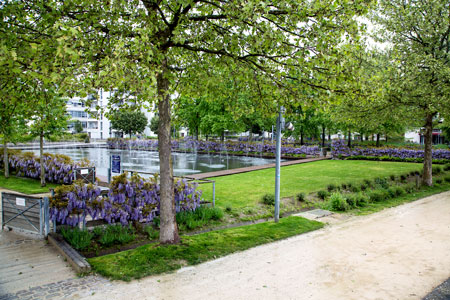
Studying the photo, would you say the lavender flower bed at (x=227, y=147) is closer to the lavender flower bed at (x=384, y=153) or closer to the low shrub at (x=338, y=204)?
the lavender flower bed at (x=384, y=153)

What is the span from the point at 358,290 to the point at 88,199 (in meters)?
6.31

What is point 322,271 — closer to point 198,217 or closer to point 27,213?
point 198,217

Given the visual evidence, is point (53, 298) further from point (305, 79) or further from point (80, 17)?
point (305, 79)

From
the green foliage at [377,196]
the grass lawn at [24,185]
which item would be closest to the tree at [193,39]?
the green foliage at [377,196]

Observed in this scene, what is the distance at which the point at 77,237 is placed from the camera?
720 centimetres

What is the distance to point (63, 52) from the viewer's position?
4.54 meters

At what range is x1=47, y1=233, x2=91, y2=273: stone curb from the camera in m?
6.01

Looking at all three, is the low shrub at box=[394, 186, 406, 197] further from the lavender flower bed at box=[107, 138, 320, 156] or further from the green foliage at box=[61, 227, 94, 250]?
the lavender flower bed at box=[107, 138, 320, 156]

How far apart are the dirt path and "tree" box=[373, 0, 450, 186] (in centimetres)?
734

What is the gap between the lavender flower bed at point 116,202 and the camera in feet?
25.0

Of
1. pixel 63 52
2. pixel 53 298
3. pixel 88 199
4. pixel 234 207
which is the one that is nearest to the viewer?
pixel 63 52

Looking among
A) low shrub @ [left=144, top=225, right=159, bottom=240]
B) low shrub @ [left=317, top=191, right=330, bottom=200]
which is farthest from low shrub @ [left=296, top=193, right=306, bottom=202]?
low shrub @ [left=144, top=225, right=159, bottom=240]

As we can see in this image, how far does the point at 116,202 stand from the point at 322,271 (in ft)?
17.4

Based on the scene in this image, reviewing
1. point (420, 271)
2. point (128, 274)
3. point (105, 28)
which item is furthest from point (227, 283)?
point (105, 28)
